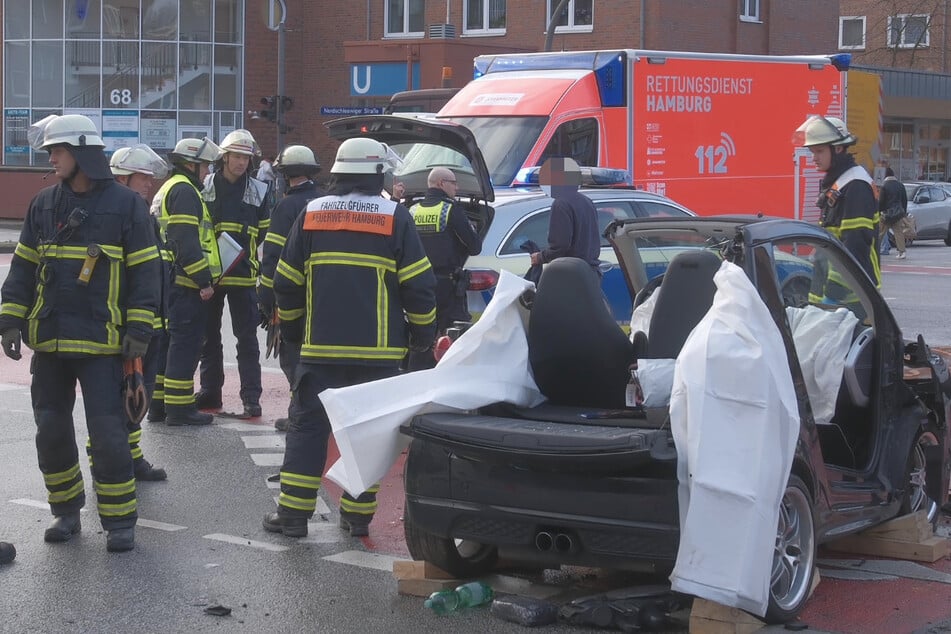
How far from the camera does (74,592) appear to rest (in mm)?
5656

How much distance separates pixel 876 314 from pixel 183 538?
342cm

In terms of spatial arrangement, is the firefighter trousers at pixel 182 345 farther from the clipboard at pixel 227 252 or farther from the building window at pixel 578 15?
the building window at pixel 578 15

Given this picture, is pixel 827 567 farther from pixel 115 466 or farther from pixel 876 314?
pixel 115 466

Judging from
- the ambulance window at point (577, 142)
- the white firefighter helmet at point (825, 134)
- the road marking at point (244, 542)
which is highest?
the ambulance window at point (577, 142)

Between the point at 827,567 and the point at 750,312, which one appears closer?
the point at 750,312

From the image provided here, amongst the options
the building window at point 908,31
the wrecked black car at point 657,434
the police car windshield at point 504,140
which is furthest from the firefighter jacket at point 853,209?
the building window at point 908,31

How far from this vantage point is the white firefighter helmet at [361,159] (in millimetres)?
6457

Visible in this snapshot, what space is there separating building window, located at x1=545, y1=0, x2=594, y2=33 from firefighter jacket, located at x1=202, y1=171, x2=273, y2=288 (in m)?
24.1

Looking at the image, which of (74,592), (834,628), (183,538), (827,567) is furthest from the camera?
(183,538)

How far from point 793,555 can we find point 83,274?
133 inches

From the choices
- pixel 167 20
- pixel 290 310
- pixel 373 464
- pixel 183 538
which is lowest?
pixel 183 538

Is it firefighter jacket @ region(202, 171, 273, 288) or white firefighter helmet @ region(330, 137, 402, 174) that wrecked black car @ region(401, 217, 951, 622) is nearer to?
white firefighter helmet @ region(330, 137, 402, 174)

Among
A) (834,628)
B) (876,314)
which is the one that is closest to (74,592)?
(834,628)

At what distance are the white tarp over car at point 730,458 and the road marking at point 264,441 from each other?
4439 millimetres
